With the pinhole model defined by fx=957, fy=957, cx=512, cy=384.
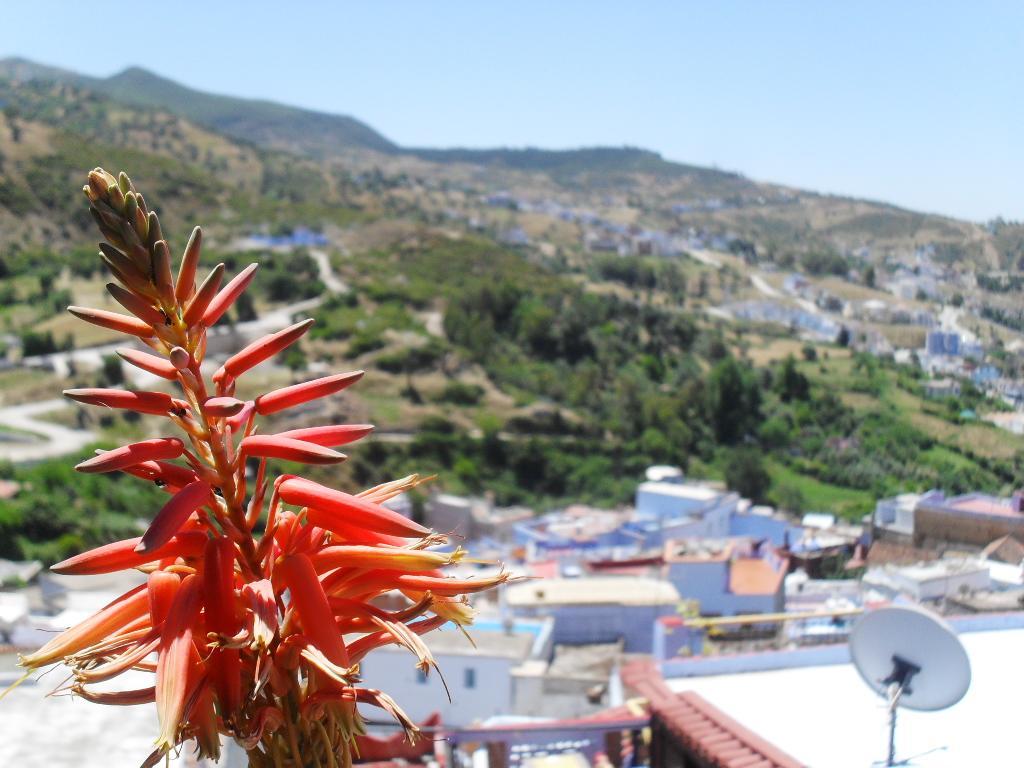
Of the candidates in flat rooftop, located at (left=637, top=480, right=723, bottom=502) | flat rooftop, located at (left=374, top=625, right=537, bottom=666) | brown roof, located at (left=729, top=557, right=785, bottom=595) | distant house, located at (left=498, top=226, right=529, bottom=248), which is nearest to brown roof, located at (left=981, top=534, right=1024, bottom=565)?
brown roof, located at (left=729, top=557, right=785, bottom=595)

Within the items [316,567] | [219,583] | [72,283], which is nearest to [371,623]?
[316,567]

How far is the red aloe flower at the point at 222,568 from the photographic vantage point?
4.62ft

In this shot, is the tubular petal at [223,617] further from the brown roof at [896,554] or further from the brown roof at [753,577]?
the brown roof at [753,577]

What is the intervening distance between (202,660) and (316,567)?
0.74ft

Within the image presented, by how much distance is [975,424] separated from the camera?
15.4 meters

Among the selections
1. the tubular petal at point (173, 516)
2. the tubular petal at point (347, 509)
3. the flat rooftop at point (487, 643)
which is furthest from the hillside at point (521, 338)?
the tubular petal at point (173, 516)

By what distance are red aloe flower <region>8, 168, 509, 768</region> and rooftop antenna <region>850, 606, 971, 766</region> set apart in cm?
326

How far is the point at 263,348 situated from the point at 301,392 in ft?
0.35

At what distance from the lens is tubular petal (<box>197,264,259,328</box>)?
1.55m

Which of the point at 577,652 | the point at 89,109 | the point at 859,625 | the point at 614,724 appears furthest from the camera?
the point at 89,109

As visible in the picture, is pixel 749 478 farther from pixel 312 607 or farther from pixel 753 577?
pixel 312 607

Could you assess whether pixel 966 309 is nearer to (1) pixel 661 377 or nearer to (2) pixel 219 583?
(2) pixel 219 583

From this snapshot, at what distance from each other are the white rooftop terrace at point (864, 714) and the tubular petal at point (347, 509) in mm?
3752

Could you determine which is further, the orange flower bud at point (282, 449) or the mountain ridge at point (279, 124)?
the mountain ridge at point (279, 124)
